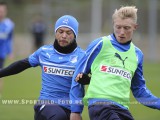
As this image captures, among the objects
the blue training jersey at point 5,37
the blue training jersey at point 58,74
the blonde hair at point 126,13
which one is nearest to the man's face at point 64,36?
the blue training jersey at point 58,74

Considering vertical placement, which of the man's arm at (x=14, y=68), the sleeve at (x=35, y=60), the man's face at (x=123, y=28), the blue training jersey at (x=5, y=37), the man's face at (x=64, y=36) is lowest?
the blue training jersey at (x=5, y=37)

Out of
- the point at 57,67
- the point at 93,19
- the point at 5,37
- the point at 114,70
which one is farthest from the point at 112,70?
the point at 93,19

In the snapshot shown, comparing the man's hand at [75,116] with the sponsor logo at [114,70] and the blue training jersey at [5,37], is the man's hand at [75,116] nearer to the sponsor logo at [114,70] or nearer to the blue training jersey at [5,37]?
the sponsor logo at [114,70]

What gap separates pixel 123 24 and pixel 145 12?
2685 centimetres

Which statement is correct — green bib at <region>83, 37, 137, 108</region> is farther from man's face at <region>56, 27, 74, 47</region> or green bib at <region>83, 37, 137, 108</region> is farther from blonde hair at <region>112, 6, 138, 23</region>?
man's face at <region>56, 27, 74, 47</region>

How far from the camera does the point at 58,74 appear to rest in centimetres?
671

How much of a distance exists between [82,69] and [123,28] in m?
0.63

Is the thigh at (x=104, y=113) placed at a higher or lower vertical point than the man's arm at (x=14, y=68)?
lower

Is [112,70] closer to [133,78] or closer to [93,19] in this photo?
[133,78]

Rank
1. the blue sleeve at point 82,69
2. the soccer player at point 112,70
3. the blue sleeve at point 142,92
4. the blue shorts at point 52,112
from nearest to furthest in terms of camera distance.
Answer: the soccer player at point 112,70
the blue sleeve at point 82,69
the blue sleeve at point 142,92
the blue shorts at point 52,112

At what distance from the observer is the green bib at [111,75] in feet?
18.4

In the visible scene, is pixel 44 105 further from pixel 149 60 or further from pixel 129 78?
pixel 149 60

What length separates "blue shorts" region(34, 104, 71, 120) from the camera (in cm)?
641

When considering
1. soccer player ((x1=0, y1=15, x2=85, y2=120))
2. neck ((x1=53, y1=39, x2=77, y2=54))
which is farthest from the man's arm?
neck ((x1=53, y1=39, x2=77, y2=54))
